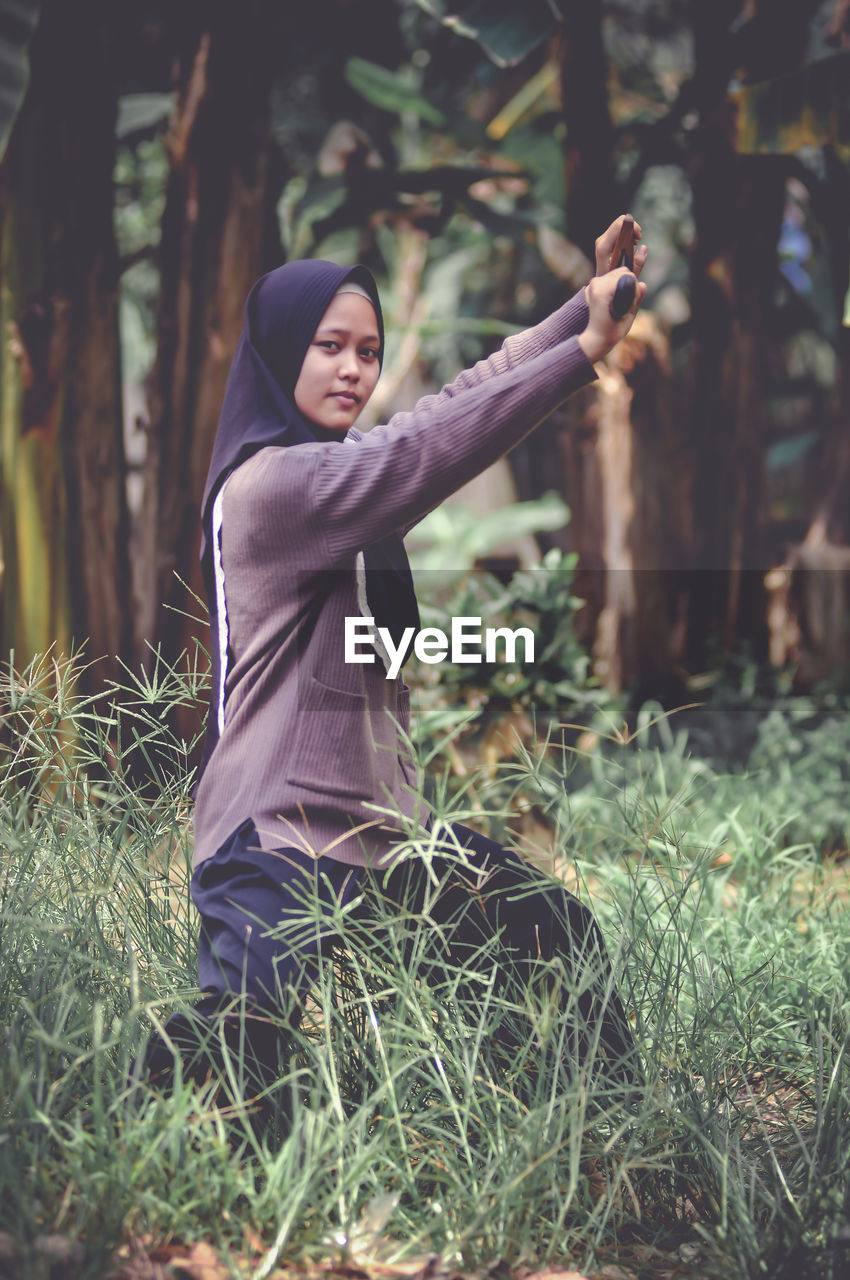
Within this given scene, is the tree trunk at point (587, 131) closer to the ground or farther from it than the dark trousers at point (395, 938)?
farther from it

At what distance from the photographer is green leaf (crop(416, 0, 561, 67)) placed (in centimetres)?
534

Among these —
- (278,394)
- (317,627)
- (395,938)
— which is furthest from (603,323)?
(395,938)

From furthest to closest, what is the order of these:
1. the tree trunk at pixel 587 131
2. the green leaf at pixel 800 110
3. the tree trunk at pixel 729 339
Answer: the tree trunk at pixel 729 339 < the tree trunk at pixel 587 131 < the green leaf at pixel 800 110

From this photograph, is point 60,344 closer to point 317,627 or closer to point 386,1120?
point 317,627

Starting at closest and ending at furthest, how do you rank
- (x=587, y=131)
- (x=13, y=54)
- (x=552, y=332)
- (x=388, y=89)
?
(x=552, y=332) < (x=13, y=54) < (x=587, y=131) < (x=388, y=89)


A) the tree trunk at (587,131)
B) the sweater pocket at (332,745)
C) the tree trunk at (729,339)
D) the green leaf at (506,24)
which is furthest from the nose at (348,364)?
the tree trunk at (729,339)

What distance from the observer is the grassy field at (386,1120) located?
6.04ft

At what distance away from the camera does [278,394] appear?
2.11 m

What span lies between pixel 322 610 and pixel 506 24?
442cm

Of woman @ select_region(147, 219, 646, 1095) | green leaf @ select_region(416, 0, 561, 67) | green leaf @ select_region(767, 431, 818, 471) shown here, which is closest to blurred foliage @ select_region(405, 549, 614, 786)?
green leaf @ select_region(416, 0, 561, 67)

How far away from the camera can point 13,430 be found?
4781 millimetres

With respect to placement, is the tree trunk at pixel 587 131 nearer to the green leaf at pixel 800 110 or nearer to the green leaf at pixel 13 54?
the green leaf at pixel 800 110

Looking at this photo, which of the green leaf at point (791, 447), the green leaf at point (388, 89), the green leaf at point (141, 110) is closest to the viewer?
the green leaf at point (141, 110)

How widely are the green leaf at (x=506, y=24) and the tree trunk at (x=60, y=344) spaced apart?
1.73m
